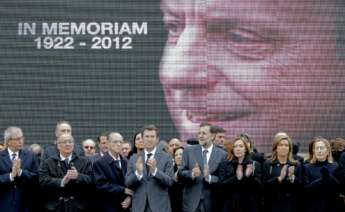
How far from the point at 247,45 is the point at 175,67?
1257 millimetres

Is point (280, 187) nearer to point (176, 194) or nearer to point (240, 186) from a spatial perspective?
point (240, 186)

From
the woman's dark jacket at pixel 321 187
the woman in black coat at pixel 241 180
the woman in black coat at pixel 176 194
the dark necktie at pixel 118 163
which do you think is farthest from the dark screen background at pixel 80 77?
the woman's dark jacket at pixel 321 187

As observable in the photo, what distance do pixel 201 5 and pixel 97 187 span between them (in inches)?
203

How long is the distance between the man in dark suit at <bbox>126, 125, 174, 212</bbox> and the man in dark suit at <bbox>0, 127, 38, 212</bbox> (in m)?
1.18

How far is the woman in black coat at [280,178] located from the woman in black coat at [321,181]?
0.17 metres

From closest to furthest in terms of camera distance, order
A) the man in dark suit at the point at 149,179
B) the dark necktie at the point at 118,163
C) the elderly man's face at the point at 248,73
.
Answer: the man in dark suit at the point at 149,179, the dark necktie at the point at 118,163, the elderly man's face at the point at 248,73

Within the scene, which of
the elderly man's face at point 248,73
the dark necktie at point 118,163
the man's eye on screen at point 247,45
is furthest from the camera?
the man's eye on screen at point 247,45

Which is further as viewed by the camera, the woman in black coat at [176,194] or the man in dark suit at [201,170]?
the woman in black coat at [176,194]

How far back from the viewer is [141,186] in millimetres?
10711

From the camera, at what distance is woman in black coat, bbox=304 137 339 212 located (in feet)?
35.0

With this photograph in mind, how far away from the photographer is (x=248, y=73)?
15078mm

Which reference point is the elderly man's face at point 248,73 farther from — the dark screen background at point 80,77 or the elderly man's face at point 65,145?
the elderly man's face at point 65,145

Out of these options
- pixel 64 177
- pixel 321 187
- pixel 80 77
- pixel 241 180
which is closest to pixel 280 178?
pixel 241 180

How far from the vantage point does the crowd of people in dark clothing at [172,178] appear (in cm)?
1055
